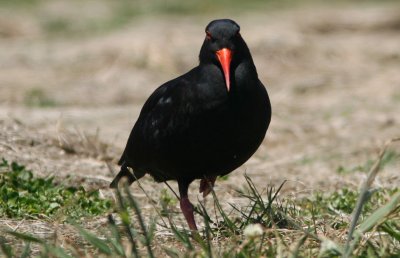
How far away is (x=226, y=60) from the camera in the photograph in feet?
17.5

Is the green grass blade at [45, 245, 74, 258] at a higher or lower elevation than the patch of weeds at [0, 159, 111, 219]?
higher

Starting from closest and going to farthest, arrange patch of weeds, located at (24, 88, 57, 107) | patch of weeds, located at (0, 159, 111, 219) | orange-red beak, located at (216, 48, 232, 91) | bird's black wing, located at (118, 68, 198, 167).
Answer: orange-red beak, located at (216, 48, 232, 91)
bird's black wing, located at (118, 68, 198, 167)
patch of weeds, located at (0, 159, 111, 219)
patch of weeds, located at (24, 88, 57, 107)

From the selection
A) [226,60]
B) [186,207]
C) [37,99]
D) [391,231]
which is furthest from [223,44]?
[37,99]

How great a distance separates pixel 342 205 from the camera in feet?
21.0

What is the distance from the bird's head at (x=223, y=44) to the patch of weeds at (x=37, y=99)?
22.3 ft

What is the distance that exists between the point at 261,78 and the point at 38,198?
8.75 m

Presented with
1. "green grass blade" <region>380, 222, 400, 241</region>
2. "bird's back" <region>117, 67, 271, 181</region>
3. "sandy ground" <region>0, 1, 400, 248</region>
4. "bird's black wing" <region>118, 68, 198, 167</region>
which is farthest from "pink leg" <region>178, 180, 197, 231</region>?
"green grass blade" <region>380, 222, 400, 241</region>

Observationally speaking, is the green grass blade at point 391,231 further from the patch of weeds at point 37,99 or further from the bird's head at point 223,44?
the patch of weeds at point 37,99

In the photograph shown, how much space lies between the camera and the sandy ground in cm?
807

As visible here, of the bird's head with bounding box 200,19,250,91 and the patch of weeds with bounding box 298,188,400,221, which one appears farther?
the patch of weeds with bounding box 298,188,400,221

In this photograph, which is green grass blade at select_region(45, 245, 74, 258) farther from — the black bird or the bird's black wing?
the bird's black wing

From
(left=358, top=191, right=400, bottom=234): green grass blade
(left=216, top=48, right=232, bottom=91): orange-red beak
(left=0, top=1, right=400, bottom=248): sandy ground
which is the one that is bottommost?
(left=0, top=1, right=400, bottom=248): sandy ground

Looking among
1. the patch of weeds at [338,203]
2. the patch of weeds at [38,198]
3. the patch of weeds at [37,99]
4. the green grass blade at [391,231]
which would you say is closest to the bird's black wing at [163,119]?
the patch of weeds at [38,198]

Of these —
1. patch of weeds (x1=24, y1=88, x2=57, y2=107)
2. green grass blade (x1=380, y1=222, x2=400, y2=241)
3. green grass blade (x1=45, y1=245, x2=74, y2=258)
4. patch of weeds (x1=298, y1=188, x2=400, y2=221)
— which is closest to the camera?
green grass blade (x1=45, y1=245, x2=74, y2=258)
